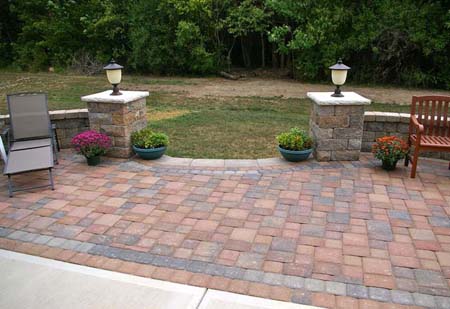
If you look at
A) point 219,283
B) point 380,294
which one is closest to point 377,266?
point 380,294

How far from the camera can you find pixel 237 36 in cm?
1351

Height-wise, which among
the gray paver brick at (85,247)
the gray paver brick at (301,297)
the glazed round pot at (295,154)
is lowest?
the gray paver brick at (301,297)

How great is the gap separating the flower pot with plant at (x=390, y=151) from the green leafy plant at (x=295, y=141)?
0.75 m

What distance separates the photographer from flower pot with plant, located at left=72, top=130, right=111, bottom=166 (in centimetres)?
462

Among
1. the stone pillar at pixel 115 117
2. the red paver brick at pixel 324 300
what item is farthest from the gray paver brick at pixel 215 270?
the stone pillar at pixel 115 117

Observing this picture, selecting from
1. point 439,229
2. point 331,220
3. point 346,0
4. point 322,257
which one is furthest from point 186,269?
point 346,0

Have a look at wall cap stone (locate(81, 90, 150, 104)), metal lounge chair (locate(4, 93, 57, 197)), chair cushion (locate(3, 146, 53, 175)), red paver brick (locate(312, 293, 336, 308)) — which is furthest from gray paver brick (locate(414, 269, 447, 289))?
metal lounge chair (locate(4, 93, 57, 197))

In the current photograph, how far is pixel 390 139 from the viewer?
447 centimetres

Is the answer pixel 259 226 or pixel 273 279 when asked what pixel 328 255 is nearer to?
pixel 273 279

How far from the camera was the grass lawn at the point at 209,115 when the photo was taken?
562 cm

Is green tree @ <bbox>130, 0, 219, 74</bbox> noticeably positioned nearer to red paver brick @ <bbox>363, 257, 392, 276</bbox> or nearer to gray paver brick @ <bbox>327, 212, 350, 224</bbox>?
gray paver brick @ <bbox>327, 212, 350, 224</bbox>

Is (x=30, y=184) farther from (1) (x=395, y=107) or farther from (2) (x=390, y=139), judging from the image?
(1) (x=395, y=107)

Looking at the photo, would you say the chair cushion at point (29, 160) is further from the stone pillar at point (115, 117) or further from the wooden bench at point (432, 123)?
the wooden bench at point (432, 123)

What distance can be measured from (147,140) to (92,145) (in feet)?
2.09
